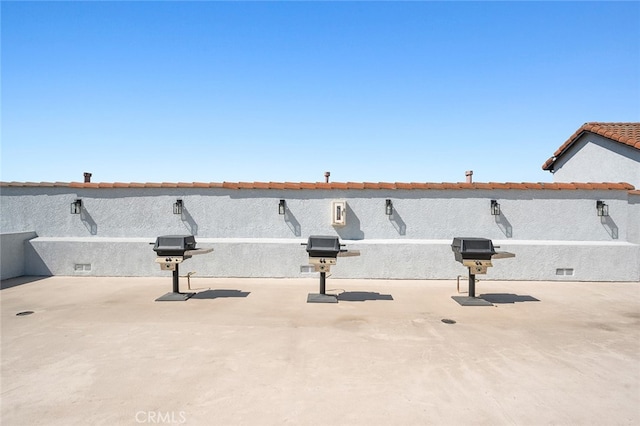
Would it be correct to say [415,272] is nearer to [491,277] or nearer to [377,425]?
[491,277]

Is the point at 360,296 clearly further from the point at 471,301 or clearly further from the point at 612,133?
the point at 612,133

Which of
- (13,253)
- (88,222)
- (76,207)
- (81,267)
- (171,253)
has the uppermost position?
(76,207)

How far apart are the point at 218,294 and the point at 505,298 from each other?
22.3 ft

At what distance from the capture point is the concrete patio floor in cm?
326

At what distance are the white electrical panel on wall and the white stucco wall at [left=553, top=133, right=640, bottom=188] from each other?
977 centimetres

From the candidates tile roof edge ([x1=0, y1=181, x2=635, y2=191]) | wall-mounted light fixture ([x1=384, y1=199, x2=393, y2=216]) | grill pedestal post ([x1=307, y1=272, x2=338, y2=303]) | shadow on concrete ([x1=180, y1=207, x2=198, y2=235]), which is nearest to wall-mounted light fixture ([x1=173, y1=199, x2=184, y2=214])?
→ shadow on concrete ([x1=180, y1=207, x2=198, y2=235])

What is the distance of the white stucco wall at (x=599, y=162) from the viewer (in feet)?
36.6

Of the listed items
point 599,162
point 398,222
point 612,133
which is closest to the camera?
point 398,222

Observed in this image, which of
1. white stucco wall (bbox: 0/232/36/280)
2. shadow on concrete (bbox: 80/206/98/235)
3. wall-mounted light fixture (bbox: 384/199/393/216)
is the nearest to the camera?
white stucco wall (bbox: 0/232/36/280)

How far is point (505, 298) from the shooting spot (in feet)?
25.4

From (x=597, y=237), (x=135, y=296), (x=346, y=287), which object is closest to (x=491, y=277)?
(x=597, y=237)

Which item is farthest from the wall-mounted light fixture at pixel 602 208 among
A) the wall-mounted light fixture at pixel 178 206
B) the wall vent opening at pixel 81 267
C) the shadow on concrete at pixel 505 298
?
the wall vent opening at pixel 81 267

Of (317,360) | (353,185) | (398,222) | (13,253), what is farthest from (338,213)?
(13,253)

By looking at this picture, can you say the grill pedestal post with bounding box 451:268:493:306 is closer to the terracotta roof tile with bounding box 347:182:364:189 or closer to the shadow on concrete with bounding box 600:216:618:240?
the terracotta roof tile with bounding box 347:182:364:189
